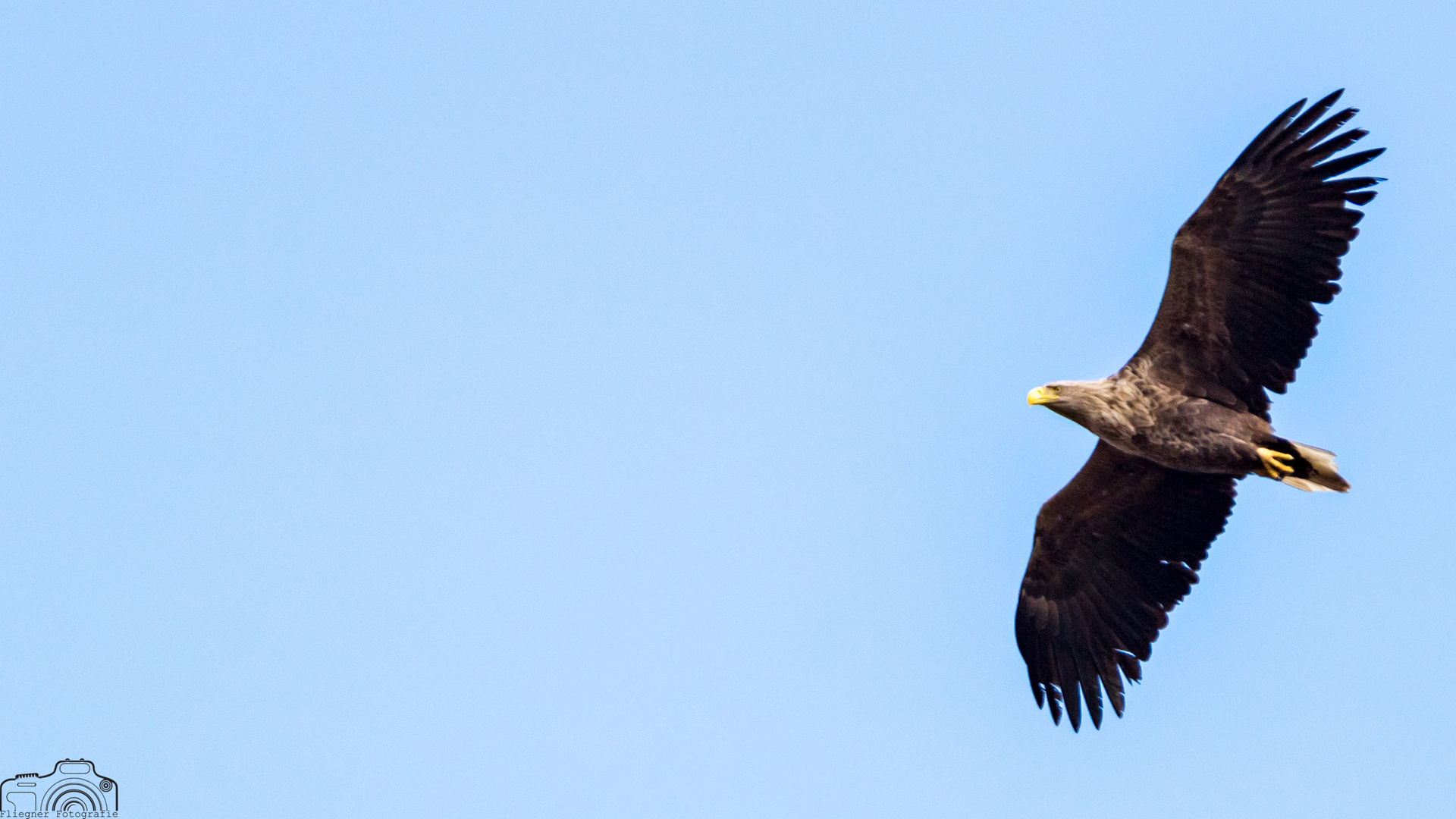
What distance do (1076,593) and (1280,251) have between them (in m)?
4.21

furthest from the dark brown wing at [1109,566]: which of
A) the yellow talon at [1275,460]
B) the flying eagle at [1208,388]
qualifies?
the yellow talon at [1275,460]

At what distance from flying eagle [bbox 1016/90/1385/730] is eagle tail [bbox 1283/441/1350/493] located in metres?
0.01

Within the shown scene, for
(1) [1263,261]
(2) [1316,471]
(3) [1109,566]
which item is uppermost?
(1) [1263,261]

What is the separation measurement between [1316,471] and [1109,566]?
2592 millimetres

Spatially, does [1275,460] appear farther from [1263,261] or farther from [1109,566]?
[1109,566]

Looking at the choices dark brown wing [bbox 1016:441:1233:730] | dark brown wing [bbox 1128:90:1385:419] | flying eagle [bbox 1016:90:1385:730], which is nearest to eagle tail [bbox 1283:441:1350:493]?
flying eagle [bbox 1016:90:1385:730]

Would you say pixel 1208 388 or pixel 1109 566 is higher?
pixel 1208 388

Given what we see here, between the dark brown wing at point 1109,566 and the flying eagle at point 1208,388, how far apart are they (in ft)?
0.06

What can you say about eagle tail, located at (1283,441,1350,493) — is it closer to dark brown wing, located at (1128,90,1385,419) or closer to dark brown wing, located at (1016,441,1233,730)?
dark brown wing, located at (1128,90,1385,419)

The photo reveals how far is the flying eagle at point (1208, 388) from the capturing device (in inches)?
573

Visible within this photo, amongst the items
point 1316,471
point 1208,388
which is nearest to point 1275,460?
point 1316,471

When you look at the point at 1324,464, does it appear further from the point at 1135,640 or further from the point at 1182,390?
the point at 1135,640

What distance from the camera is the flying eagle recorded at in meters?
14.6

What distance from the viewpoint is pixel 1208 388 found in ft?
49.6
